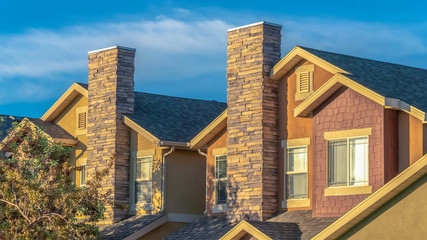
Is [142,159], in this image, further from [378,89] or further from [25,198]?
[378,89]

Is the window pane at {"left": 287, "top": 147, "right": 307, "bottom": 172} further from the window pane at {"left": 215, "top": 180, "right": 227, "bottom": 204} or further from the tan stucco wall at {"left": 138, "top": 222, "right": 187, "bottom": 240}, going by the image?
the tan stucco wall at {"left": 138, "top": 222, "right": 187, "bottom": 240}

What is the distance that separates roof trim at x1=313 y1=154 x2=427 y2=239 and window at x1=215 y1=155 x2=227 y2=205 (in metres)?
9.67

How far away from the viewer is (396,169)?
948 inches

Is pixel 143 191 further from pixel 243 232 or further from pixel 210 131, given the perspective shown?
pixel 243 232

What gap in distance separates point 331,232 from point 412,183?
7.73 feet

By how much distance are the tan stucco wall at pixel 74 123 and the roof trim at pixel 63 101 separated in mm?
165

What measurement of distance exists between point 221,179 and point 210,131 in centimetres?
165

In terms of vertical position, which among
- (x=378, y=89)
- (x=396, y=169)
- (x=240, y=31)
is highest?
(x=240, y=31)

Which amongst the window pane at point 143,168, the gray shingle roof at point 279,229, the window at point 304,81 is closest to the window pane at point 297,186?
the gray shingle roof at point 279,229

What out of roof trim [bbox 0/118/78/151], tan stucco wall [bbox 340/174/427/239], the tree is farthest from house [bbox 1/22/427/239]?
the tree

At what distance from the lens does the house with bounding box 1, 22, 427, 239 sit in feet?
78.4

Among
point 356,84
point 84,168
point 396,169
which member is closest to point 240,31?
point 356,84

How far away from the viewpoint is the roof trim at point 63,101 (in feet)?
117

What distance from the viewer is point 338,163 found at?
25.2 m
